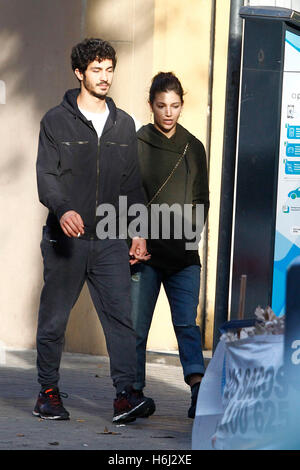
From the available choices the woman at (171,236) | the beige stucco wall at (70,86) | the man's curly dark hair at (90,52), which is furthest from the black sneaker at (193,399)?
the beige stucco wall at (70,86)

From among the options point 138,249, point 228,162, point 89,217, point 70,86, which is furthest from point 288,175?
point 70,86

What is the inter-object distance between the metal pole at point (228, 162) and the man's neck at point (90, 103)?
71cm

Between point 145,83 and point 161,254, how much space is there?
2.89 m

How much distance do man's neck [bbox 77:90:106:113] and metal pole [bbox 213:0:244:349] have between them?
71 centimetres

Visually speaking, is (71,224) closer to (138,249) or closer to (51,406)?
(138,249)

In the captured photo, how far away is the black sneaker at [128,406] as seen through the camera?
6.30 meters

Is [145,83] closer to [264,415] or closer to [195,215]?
[195,215]

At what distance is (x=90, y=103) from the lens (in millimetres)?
6363

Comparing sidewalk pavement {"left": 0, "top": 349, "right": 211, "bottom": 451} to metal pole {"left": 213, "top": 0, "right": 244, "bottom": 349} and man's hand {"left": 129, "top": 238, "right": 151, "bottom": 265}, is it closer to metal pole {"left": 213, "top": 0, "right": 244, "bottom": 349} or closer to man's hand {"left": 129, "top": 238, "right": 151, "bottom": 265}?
metal pole {"left": 213, "top": 0, "right": 244, "bottom": 349}

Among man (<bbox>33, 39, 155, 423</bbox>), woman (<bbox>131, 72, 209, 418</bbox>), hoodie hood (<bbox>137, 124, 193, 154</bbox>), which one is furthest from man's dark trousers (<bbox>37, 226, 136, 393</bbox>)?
hoodie hood (<bbox>137, 124, 193, 154</bbox>)

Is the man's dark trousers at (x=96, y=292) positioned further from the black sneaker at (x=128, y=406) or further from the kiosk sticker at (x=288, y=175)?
the kiosk sticker at (x=288, y=175)

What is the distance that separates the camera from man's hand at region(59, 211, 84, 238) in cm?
595

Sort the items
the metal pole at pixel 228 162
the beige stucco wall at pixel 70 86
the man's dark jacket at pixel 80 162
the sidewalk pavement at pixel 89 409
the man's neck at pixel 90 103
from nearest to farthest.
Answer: the sidewalk pavement at pixel 89 409, the metal pole at pixel 228 162, the man's dark jacket at pixel 80 162, the man's neck at pixel 90 103, the beige stucco wall at pixel 70 86

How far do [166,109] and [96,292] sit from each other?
1106mm
